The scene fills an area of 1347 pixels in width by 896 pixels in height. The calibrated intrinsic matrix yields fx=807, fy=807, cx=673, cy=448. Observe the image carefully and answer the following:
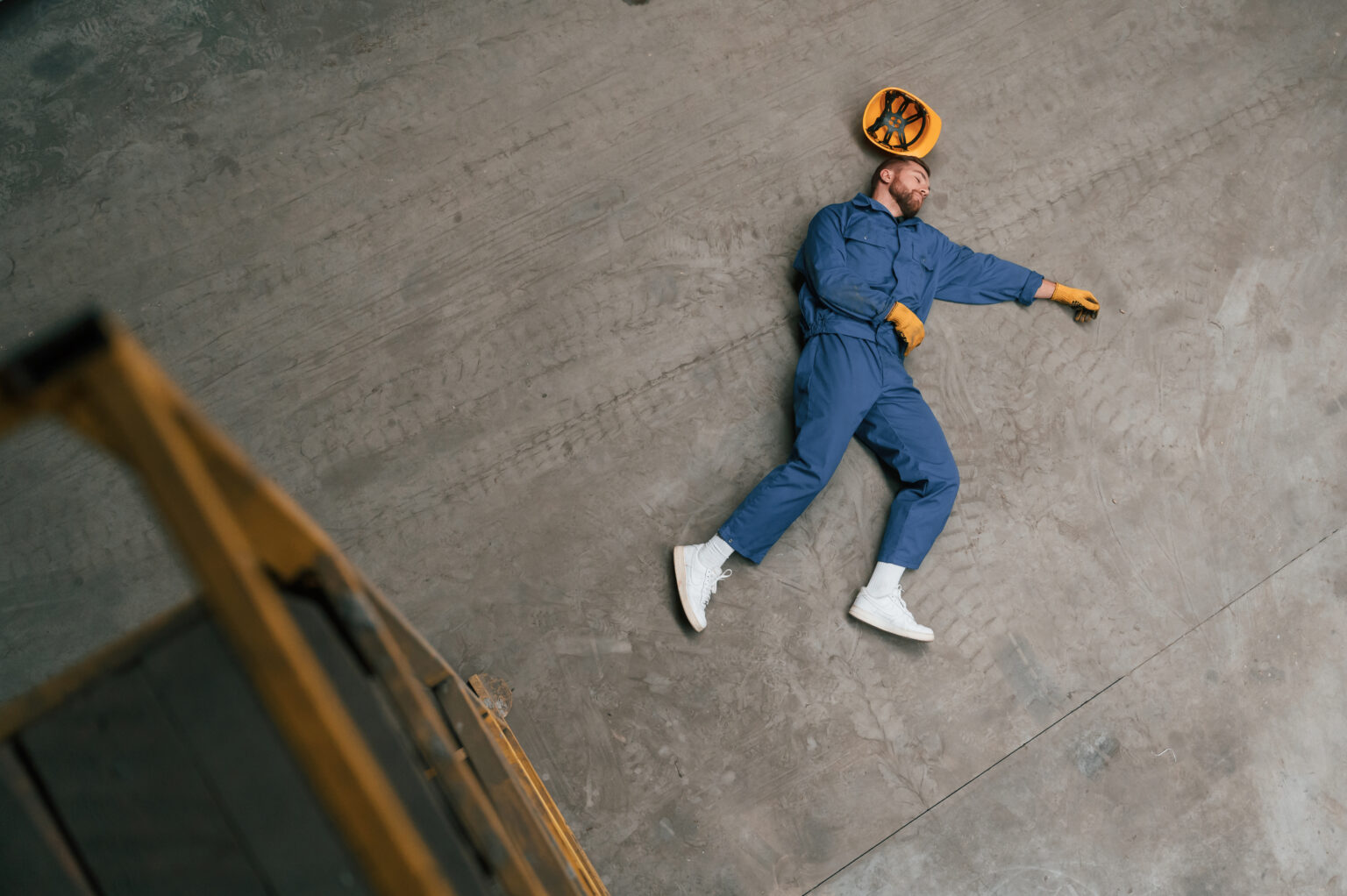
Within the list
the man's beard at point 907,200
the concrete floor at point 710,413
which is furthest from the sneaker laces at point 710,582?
the man's beard at point 907,200

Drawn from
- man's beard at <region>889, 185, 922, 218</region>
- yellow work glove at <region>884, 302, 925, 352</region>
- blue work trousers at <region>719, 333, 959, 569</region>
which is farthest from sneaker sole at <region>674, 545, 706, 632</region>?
man's beard at <region>889, 185, 922, 218</region>

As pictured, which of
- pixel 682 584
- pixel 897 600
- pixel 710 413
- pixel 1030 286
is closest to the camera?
pixel 682 584

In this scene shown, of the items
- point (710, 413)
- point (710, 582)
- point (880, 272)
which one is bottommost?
point (710, 582)

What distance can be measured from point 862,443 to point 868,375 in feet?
1.08

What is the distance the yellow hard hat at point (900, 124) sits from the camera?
3635 millimetres

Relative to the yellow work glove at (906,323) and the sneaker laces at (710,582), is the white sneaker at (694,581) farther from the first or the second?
the yellow work glove at (906,323)

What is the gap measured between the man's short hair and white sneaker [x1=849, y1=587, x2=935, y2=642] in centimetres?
179

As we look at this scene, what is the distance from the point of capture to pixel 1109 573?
138 inches

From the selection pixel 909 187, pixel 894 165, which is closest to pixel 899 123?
pixel 894 165

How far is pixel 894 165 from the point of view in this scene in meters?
3.55

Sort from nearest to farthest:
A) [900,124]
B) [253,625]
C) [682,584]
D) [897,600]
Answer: [253,625]
[682,584]
[897,600]
[900,124]

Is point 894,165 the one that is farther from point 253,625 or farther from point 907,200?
point 253,625

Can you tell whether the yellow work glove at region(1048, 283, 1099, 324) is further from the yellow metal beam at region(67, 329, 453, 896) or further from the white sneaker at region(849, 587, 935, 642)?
the yellow metal beam at region(67, 329, 453, 896)

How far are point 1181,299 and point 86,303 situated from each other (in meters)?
4.74
